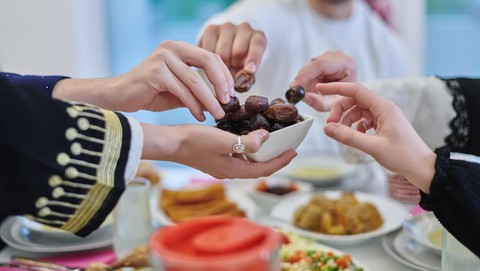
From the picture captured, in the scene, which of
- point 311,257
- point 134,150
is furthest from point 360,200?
point 134,150

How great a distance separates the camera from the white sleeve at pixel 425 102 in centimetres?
135

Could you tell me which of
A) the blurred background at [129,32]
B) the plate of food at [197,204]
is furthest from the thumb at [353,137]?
the blurred background at [129,32]

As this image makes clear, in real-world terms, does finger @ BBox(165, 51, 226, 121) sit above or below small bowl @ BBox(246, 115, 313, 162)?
above

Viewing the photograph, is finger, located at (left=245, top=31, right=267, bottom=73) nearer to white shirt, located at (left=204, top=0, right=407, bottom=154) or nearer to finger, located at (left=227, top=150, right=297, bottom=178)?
finger, located at (left=227, top=150, right=297, bottom=178)

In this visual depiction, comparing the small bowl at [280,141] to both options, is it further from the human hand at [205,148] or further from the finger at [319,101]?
the finger at [319,101]

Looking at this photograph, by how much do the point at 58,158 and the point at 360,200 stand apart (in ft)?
3.42

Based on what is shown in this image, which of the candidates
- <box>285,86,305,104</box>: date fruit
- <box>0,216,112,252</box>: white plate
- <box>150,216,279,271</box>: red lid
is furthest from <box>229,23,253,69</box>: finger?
<box>150,216,279,271</box>: red lid

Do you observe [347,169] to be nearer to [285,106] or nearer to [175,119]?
[285,106]

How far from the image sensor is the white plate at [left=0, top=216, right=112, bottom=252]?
1.30m

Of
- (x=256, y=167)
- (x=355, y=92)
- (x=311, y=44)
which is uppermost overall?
(x=355, y=92)

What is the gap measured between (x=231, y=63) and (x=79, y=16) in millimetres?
2564

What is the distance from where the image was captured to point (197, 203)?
1555 millimetres

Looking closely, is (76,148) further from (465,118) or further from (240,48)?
(465,118)

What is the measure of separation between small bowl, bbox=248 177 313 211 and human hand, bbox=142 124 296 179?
2.25 ft
